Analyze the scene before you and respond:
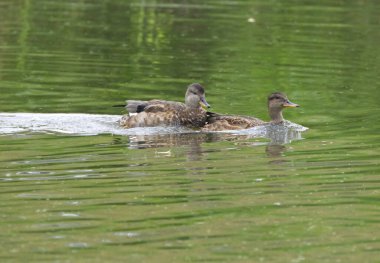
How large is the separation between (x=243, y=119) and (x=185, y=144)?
1346 millimetres

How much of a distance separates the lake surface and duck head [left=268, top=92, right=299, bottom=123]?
34cm

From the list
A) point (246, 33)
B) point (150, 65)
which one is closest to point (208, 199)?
point (150, 65)

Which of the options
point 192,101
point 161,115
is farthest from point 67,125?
point 192,101

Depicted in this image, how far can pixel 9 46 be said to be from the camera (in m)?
23.2

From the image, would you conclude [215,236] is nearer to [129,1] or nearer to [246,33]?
[246,33]

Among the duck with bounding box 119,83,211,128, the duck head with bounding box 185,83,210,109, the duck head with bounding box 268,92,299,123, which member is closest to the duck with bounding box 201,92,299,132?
the duck head with bounding box 268,92,299,123

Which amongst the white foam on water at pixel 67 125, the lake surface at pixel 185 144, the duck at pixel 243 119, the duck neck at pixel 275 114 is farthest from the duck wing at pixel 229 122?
the duck neck at pixel 275 114

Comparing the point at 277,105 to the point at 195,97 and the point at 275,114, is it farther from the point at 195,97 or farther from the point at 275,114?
the point at 195,97

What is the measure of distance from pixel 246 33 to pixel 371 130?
1131 cm

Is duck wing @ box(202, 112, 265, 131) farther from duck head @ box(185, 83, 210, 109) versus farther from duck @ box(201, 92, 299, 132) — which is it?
duck head @ box(185, 83, 210, 109)

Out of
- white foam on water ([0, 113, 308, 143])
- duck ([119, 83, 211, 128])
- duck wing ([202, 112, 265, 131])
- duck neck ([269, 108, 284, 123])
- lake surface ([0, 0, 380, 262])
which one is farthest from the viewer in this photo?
duck neck ([269, 108, 284, 123])

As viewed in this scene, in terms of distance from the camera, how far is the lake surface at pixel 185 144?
361 inches

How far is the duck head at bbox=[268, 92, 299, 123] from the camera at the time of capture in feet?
53.7

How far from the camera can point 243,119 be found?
15555 mm
